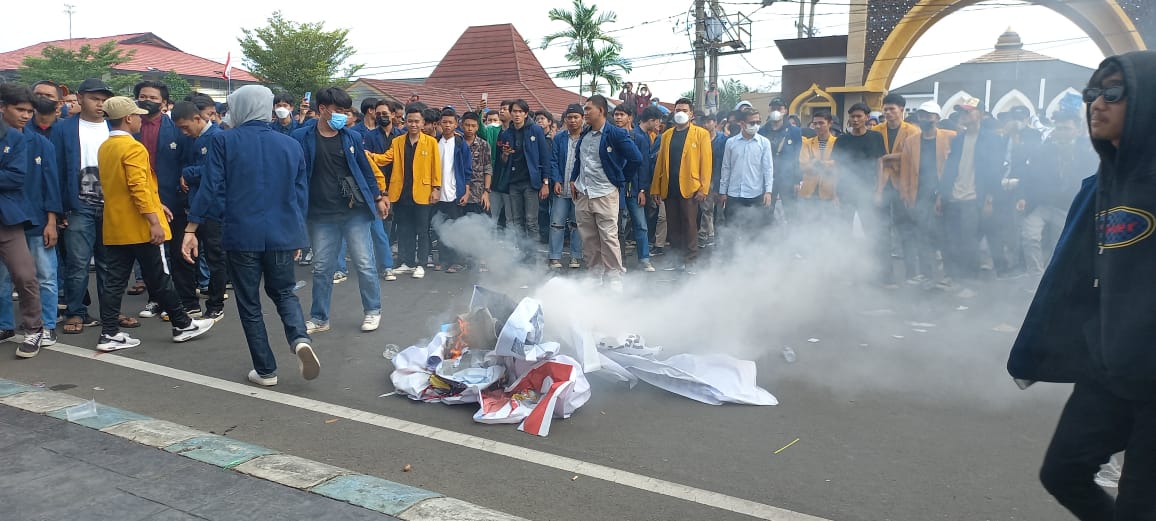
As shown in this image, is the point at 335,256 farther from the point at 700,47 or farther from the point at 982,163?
the point at 700,47

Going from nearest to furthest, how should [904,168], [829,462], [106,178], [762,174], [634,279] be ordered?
[829,462]
[106,178]
[904,168]
[634,279]
[762,174]

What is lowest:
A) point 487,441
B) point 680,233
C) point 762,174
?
point 487,441

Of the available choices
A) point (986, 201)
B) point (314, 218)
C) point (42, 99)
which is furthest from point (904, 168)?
point (42, 99)

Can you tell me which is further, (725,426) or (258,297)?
(258,297)

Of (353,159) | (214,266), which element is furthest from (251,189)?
(214,266)

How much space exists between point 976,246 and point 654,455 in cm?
581

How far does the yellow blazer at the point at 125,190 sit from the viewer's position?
5562 millimetres

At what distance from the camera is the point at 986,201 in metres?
7.95

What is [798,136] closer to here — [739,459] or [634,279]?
[634,279]

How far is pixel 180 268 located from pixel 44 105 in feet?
5.34

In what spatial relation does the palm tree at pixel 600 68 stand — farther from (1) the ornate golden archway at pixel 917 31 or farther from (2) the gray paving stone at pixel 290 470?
(2) the gray paving stone at pixel 290 470

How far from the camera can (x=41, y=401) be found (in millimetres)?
4477

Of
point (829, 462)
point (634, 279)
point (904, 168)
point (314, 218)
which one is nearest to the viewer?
point (829, 462)

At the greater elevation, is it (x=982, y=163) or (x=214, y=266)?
(x=982, y=163)
